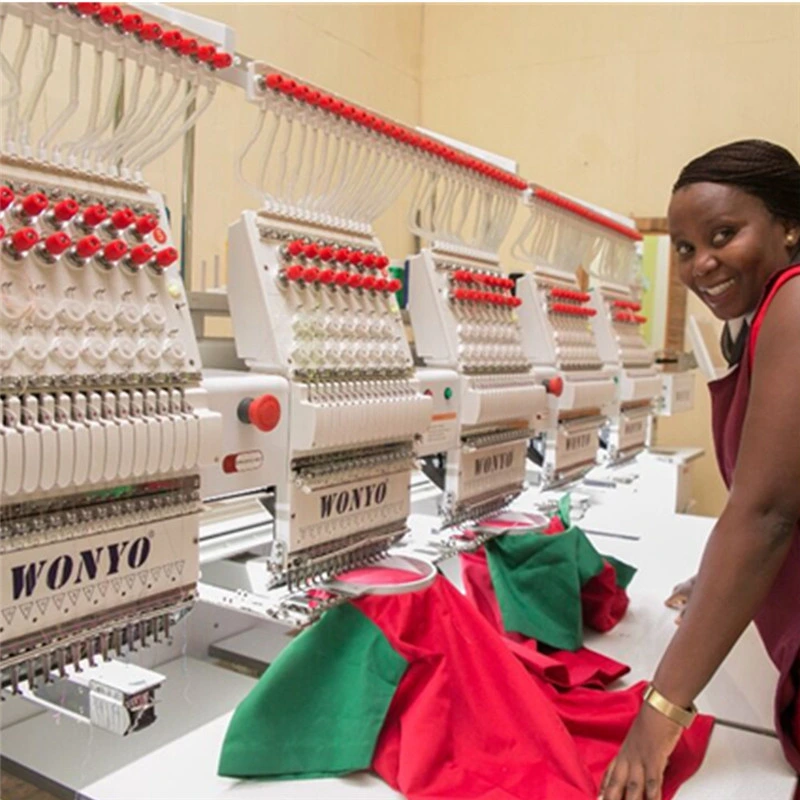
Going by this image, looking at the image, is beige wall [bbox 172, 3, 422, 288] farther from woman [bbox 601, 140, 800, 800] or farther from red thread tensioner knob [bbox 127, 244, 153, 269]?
woman [bbox 601, 140, 800, 800]

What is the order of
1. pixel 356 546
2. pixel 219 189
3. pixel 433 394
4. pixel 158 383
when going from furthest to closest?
pixel 219 189 < pixel 433 394 < pixel 356 546 < pixel 158 383

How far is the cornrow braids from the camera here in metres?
1.31

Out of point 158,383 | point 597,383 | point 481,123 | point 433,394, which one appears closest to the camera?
point 158,383

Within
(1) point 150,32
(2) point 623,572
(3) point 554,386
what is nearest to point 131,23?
(1) point 150,32

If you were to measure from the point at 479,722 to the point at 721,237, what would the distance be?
2.82 ft

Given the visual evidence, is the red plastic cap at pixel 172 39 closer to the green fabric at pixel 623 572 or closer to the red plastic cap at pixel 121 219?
the red plastic cap at pixel 121 219

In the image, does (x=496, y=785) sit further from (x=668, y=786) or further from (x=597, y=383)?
(x=597, y=383)

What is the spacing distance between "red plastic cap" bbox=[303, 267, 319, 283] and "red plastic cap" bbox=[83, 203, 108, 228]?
1.32ft

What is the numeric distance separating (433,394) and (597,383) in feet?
3.33

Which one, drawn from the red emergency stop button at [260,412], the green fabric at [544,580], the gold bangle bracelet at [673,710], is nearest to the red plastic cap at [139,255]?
the red emergency stop button at [260,412]

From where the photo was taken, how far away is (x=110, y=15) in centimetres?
116

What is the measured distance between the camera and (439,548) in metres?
1.94

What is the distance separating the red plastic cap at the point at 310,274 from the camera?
1.47 metres

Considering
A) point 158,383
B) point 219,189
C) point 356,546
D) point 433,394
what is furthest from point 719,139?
point 158,383
